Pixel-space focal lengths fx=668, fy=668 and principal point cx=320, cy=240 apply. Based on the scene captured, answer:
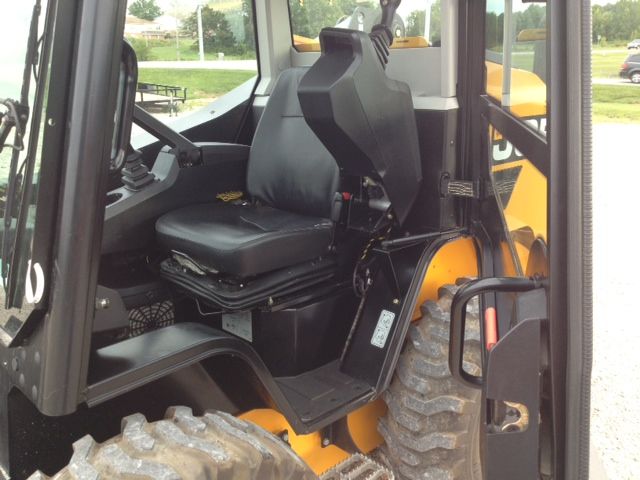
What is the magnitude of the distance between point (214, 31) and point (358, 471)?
2102 millimetres

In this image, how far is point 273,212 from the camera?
245 centimetres

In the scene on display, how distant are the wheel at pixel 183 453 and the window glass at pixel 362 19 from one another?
4.82ft

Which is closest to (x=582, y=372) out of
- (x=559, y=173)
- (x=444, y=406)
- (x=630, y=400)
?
(x=559, y=173)

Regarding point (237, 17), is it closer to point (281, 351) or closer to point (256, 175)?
point (256, 175)

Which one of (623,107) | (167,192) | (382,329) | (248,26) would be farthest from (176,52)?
(623,107)

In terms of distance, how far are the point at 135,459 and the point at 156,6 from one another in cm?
237

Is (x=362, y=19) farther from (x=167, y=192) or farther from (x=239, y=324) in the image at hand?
(x=239, y=324)

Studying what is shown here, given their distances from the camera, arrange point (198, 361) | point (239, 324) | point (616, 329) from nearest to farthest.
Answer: point (198, 361) → point (239, 324) → point (616, 329)

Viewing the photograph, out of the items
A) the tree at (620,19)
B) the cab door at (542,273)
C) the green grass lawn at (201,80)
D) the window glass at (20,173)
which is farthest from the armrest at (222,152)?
the tree at (620,19)

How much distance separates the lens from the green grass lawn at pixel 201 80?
3264mm

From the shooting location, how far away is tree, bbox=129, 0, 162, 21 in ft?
9.73

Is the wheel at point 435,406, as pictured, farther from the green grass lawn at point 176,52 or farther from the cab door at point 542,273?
the green grass lawn at point 176,52

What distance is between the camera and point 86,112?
1217 mm

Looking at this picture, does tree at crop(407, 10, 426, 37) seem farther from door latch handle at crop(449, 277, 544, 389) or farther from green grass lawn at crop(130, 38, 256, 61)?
door latch handle at crop(449, 277, 544, 389)
